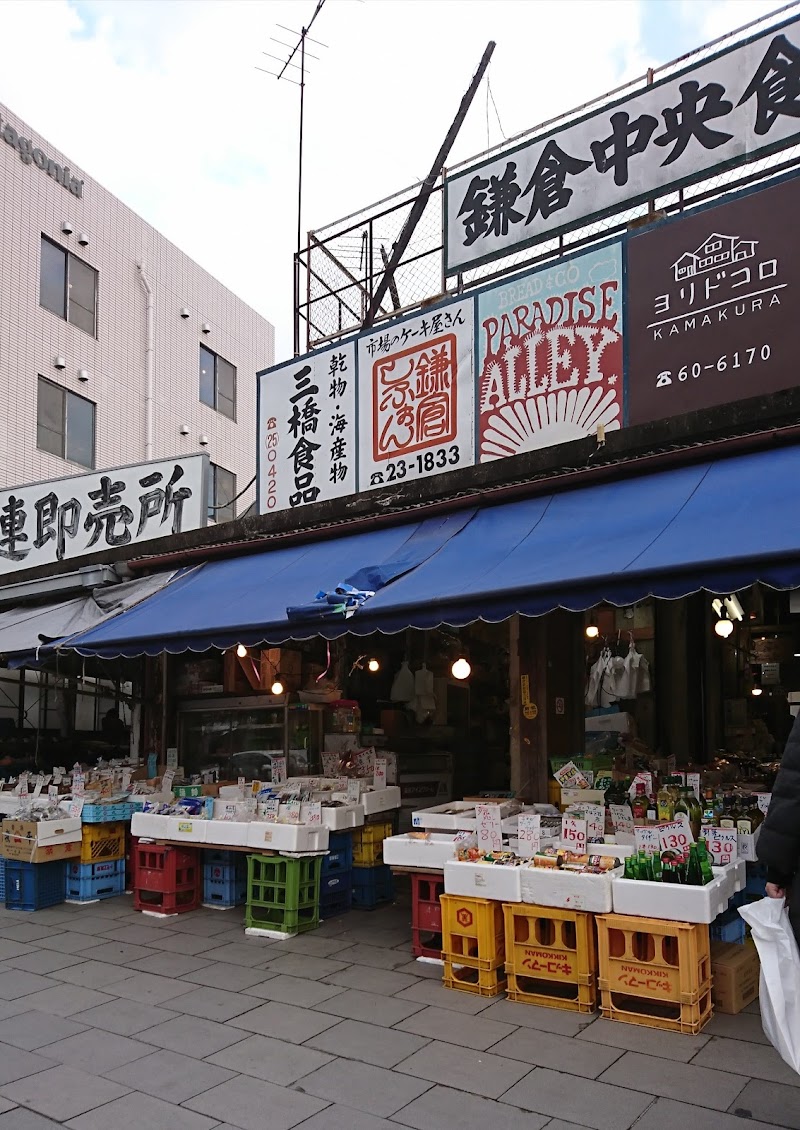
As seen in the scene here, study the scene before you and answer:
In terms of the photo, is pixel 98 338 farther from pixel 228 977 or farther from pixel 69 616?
pixel 228 977

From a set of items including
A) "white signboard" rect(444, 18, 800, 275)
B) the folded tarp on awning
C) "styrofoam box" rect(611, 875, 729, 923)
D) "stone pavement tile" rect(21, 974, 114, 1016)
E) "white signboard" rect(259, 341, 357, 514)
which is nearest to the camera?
"styrofoam box" rect(611, 875, 729, 923)

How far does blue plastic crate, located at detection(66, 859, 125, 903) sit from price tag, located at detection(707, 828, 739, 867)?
19.9ft

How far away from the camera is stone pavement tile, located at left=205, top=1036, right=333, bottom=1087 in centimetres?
468

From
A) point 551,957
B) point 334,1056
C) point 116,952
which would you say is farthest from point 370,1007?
point 116,952

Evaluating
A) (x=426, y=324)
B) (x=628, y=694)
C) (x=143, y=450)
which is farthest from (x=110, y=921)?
(x=143, y=450)

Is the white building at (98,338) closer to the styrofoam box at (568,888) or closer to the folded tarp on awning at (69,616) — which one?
the folded tarp on awning at (69,616)

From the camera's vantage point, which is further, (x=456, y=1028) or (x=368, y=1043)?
(x=456, y=1028)

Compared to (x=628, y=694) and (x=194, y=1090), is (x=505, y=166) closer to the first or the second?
(x=628, y=694)

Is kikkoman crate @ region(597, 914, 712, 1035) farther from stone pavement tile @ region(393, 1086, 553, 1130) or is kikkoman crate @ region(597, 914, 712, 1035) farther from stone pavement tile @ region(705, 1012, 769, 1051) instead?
stone pavement tile @ region(393, 1086, 553, 1130)

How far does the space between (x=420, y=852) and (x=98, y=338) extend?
18622 millimetres

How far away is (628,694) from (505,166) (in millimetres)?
5530

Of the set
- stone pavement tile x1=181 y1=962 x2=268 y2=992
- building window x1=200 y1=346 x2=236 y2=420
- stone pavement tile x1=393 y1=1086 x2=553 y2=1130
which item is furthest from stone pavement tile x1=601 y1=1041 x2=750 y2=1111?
building window x1=200 y1=346 x2=236 y2=420

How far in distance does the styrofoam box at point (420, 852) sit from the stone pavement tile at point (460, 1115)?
82.3 inches

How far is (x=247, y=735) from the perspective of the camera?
1134 cm
